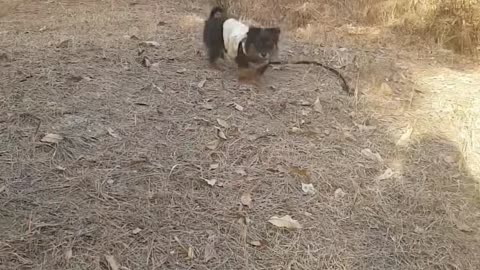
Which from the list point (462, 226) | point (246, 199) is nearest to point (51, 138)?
point (246, 199)

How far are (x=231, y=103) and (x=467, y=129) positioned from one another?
1.39 metres

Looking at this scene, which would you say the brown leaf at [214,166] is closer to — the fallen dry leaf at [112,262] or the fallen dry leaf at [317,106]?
the fallen dry leaf at [112,262]

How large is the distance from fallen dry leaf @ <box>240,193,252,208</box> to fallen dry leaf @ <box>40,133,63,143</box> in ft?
3.25

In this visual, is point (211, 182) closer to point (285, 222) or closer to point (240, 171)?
point (240, 171)

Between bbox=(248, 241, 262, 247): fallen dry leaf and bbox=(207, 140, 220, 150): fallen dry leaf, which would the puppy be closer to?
bbox=(207, 140, 220, 150): fallen dry leaf

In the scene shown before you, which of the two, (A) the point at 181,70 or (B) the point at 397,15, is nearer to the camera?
(A) the point at 181,70

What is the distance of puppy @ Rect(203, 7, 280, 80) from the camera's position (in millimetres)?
3174

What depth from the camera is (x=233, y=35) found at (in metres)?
3.30

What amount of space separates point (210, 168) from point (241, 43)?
106 centimetres

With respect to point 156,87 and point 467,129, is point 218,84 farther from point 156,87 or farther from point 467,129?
point 467,129

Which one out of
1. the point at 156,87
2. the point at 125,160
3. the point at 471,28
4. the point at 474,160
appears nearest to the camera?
the point at 125,160

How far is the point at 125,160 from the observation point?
2.49 meters

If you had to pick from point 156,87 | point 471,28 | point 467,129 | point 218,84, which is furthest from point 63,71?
point 471,28

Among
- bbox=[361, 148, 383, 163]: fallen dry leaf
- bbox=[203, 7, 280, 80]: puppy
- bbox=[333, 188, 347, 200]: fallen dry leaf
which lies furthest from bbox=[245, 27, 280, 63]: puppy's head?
bbox=[333, 188, 347, 200]: fallen dry leaf
